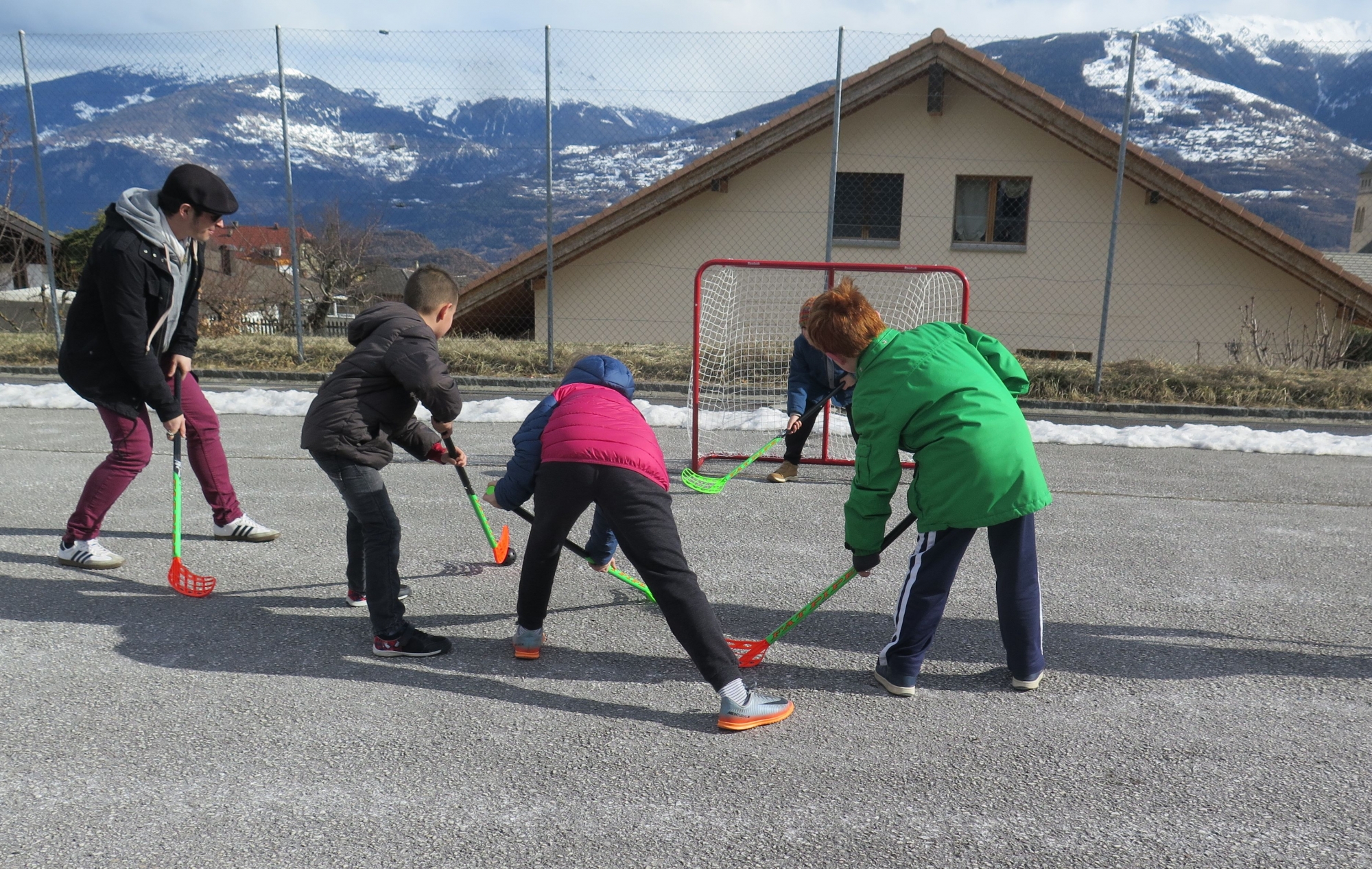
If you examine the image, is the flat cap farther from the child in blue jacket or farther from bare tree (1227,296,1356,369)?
bare tree (1227,296,1356,369)

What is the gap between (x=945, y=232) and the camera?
1561 cm

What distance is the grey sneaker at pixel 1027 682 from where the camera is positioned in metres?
3.37

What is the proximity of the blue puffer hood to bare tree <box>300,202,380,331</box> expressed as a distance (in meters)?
20.4

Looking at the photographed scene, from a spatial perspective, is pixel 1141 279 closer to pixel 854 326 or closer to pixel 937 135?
pixel 937 135

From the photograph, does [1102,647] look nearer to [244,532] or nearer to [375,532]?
[375,532]

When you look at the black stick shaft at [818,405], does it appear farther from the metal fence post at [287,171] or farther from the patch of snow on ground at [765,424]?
the metal fence post at [287,171]

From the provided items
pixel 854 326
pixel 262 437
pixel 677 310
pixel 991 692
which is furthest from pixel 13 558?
pixel 677 310

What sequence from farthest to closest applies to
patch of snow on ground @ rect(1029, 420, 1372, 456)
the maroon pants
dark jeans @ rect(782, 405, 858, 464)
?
patch of snow on ground @ rect(1029, 420, 1372, 456)
dark jeans @ rect(782, 405, 858, 464)
the maroon pants

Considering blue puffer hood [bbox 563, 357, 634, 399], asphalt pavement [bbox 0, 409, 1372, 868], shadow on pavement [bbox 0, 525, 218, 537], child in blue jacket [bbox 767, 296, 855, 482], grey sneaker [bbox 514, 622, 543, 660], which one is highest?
blue puffer hood [bbox 563, 357, 634, 399]

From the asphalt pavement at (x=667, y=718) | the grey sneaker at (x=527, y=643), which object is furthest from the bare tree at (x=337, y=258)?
the grey sneaker at (x=527, y=643)

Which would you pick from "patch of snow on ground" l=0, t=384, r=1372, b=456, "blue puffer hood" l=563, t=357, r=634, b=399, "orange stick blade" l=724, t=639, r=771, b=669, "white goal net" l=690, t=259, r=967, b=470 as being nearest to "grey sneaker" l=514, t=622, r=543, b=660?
"orange stick blade" l=724, t=639, r=771, b=669

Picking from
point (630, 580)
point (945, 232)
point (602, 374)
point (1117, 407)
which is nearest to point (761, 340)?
point (1117, 407)

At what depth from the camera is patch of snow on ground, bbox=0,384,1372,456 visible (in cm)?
813

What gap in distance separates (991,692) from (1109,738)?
1.42ft
